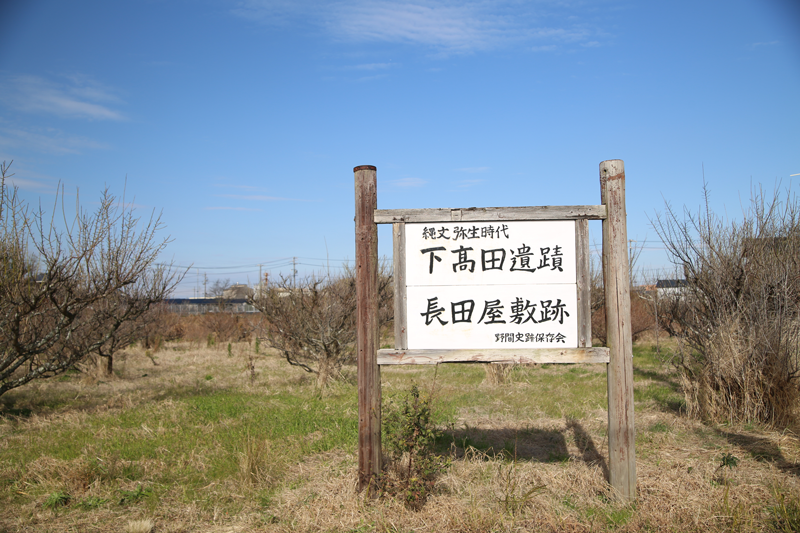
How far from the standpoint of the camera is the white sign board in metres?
4.19

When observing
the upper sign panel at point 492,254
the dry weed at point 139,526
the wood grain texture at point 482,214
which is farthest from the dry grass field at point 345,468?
the wood grain texture at point 482,214

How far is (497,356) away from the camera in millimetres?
4105

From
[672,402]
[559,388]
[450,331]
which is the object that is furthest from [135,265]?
[672,402]

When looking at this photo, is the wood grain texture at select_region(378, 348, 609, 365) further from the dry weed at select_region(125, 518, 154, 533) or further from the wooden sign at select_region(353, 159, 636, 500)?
the dry weed at select_region(125, 518, 154, 533)

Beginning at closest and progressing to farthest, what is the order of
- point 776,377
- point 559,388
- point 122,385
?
point 776,377 → point 559,388 → point 122,385

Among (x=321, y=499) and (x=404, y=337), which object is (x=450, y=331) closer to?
(x=404, y=337)

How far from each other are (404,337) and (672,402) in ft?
20.0

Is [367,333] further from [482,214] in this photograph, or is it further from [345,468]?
[345,468]

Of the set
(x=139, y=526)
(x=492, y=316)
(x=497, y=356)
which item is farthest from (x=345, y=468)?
(x=492, y=316)

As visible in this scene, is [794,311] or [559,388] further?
[559,388]

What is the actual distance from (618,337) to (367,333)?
2.08m

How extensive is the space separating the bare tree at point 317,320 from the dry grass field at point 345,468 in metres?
2.02

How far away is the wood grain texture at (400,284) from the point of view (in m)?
4.20

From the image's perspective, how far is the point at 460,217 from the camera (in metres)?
4.27
